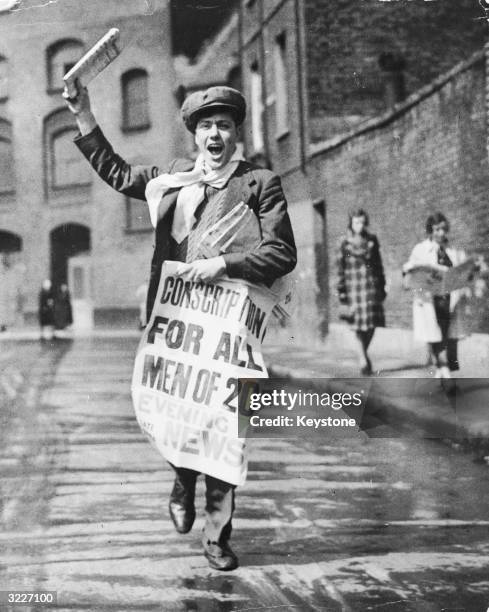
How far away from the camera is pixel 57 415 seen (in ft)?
13.6

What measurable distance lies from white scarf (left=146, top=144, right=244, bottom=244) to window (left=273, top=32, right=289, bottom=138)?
2.46ft

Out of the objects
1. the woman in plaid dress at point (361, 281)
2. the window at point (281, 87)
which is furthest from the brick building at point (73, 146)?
the woman in plaid dress at point (361, 281)

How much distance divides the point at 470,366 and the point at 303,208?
1100 mm

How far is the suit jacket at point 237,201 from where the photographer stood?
3.55m

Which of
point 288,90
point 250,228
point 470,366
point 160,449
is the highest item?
point 288,90

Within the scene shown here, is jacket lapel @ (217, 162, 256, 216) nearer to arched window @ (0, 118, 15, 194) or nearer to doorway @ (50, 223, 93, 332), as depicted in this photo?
doorway @ (50, 223, 93, 332)

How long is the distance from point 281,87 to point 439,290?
1400 mm

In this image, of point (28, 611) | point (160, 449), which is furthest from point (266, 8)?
point (28, 611)

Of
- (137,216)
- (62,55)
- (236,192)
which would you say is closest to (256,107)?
(236,192)

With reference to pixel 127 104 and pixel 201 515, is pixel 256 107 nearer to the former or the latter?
pixel 127 104

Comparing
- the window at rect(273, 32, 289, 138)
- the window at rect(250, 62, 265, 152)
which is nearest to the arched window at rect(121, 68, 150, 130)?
the window at rect(250, 62, 265, 152)

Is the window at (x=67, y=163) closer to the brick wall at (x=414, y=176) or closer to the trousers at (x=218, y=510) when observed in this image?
the brick wall at (x=414, y=176)

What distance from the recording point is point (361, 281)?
425 cm

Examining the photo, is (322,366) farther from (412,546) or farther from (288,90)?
(288,90)
